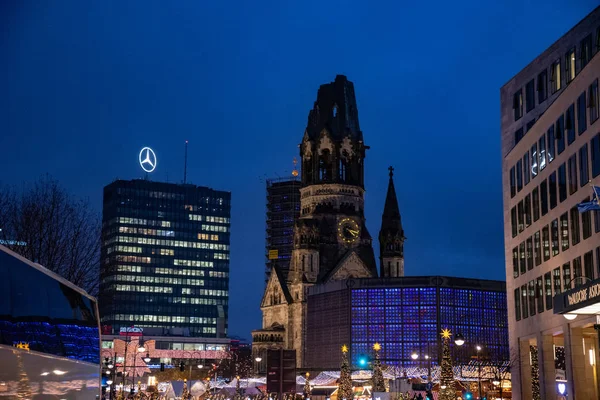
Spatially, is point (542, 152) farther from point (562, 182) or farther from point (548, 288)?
point (548, 288)

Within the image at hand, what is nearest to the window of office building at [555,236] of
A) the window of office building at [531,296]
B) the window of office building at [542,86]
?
the window of office building at [531,296]

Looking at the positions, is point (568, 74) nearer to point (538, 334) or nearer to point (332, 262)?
point (538, 334)

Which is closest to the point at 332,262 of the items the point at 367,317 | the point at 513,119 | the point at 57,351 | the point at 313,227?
the point at 313,227

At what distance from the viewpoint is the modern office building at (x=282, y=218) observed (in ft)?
616

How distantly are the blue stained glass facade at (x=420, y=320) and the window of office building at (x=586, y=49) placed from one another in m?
70.1

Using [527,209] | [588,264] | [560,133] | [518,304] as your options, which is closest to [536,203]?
[527,209]

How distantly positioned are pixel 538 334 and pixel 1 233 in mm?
32579

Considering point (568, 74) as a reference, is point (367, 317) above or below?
below

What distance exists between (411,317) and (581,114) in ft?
258

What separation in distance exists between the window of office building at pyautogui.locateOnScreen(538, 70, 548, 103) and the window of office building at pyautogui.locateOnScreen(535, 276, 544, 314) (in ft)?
41.6

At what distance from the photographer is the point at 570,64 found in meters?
56.0

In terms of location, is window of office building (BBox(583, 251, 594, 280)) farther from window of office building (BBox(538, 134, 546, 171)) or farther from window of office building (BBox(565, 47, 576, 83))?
window of office building (BBox(565, 47, 576, 83))

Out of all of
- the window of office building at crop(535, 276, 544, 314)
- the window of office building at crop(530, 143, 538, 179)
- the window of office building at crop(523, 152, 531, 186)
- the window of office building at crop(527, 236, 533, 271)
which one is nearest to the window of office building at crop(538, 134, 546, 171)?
the window of office building at crop(530, 143, 538, 179)

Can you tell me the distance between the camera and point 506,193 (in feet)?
214
